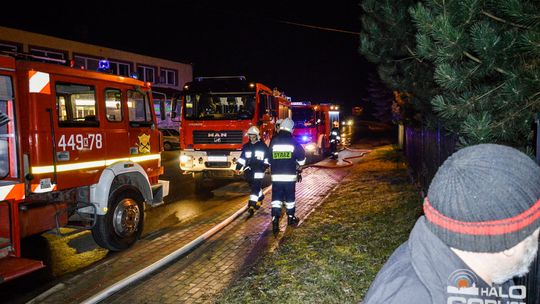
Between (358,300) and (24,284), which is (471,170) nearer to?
(358,300)

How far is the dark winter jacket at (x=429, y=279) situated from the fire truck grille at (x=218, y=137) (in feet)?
31.9

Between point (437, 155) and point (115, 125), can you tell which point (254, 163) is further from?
point (437, 155)

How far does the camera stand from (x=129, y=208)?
19.9ft

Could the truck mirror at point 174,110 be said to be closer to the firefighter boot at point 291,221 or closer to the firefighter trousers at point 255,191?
the firefighter trousers at point 255,191

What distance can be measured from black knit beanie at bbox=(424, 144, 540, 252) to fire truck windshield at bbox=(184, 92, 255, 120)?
33.1 feet

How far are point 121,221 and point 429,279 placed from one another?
560cm

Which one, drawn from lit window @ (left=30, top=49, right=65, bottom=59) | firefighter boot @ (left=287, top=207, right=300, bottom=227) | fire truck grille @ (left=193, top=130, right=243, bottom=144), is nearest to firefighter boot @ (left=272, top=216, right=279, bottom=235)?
firefighter boot @ (left=287, top=207, right=300, bottom=227)

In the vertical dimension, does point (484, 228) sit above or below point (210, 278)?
above

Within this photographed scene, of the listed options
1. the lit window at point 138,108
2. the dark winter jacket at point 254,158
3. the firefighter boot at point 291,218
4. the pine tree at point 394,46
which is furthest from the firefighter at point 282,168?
the lit window at point 138,108

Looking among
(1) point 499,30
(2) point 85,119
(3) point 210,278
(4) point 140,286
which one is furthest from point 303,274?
(2) point 85,119

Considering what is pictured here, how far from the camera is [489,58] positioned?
2623mm

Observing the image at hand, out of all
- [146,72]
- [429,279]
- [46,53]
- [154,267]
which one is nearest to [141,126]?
[154,267]

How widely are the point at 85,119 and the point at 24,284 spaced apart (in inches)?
89.7

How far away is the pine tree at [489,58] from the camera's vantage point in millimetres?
2525
